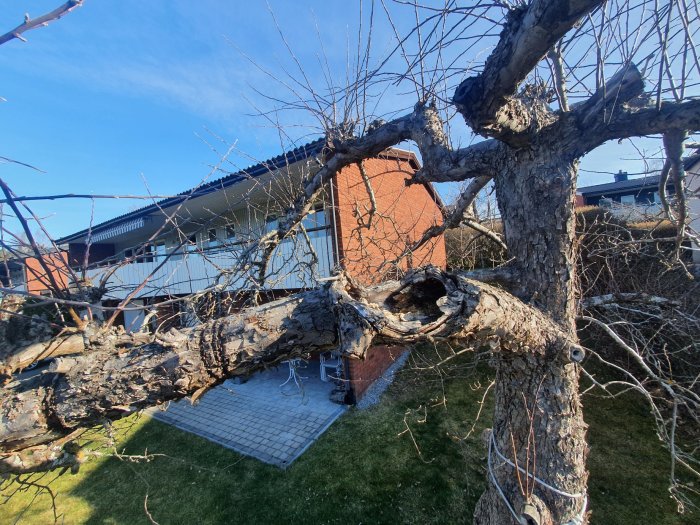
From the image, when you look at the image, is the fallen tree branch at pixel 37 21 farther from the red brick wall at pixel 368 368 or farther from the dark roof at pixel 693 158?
the red brick wall at pixel 368 368

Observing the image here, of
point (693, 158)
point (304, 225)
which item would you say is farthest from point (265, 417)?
point (693, 158)

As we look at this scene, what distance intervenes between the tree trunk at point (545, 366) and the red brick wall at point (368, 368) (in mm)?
4141

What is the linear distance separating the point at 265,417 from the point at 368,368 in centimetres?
266

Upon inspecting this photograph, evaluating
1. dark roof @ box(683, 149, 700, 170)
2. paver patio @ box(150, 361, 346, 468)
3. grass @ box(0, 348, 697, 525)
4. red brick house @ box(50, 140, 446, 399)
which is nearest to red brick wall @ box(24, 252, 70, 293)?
red brick house @ box(50, 140, 446, 399)

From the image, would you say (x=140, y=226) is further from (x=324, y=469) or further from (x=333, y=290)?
(x=333, y=290)

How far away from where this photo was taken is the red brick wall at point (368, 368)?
711cm

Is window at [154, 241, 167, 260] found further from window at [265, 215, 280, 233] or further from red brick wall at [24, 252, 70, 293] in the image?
window at [265, 215, 280, 233]

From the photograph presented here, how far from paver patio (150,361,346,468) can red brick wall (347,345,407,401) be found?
0.60m

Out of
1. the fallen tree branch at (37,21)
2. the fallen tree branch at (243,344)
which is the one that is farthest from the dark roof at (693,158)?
A: the fallen tree branch at (37,21)

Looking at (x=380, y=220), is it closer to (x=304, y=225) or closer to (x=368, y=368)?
(x=304, y=225)

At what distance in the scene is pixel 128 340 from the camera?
58.5 inches

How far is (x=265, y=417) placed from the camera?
7.00m

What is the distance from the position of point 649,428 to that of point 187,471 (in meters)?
8.06

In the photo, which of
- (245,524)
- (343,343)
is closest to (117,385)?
(343,343)
